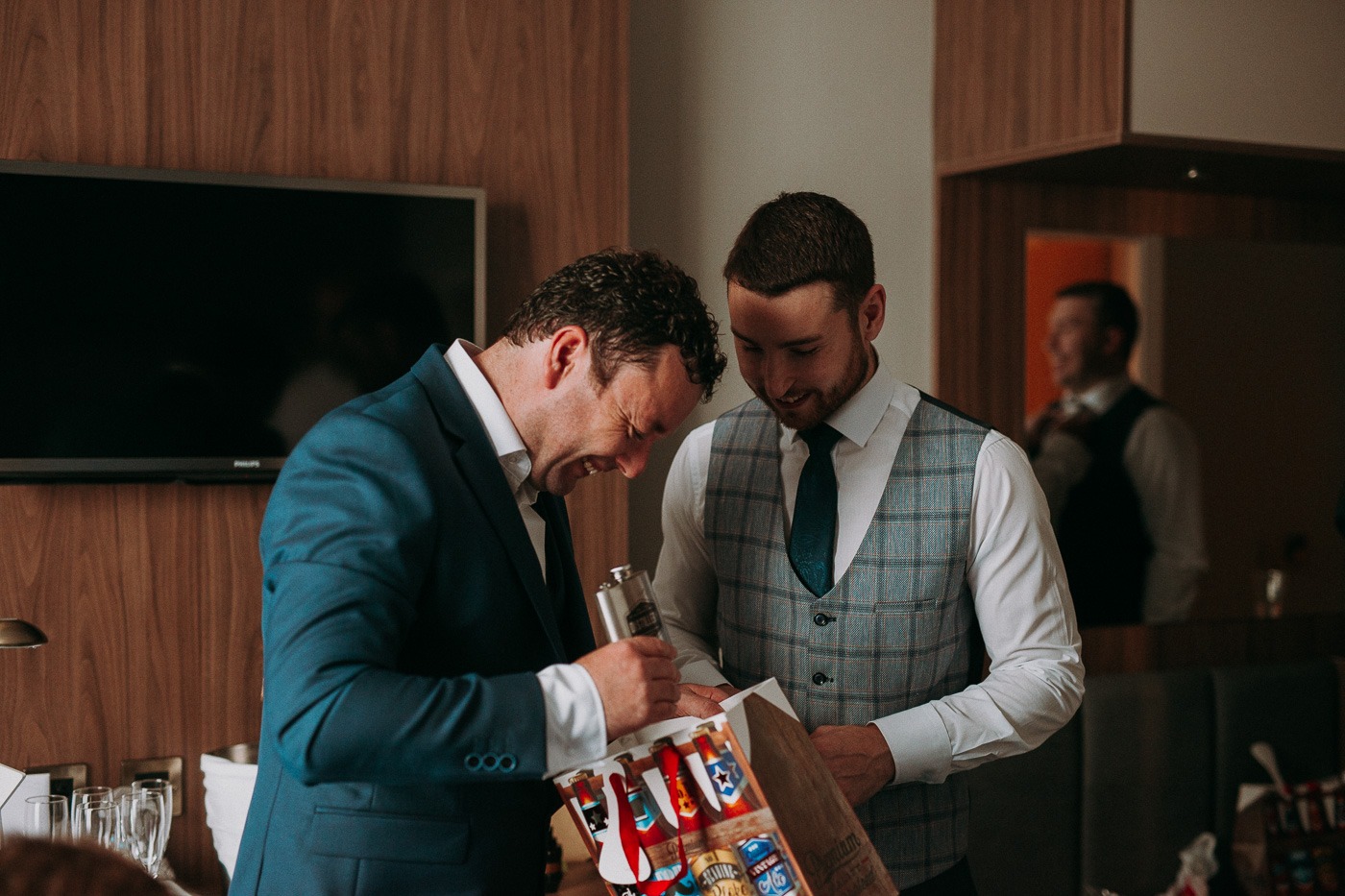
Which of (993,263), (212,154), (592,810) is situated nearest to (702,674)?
(592,810)

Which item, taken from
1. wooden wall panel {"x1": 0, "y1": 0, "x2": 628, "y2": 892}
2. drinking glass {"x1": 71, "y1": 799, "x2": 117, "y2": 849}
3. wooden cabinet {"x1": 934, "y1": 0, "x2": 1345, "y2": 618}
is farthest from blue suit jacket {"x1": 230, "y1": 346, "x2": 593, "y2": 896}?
wooden cabinet {"x1": 934, "y1": 0, "x2": 1345, "y2": 618}

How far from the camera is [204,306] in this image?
2.11m

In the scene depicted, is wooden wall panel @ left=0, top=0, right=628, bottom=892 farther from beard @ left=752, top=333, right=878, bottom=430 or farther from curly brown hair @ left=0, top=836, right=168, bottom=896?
curly brown hair @ left=0, top=836, right=168, bottom=896

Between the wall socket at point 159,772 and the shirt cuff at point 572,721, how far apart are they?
1405mm

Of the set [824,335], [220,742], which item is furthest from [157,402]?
[824,335]

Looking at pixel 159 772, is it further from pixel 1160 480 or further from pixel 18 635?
pixel 1160 480

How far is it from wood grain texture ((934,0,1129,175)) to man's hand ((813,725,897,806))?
1.59 metres

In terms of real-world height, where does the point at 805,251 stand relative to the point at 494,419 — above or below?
above

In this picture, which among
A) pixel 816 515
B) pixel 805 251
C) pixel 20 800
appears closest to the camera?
pixel 805 251

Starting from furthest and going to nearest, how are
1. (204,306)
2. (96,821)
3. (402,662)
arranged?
1. (204,306)
2. (96,821)
3. (402,662)

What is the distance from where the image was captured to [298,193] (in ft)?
7.06

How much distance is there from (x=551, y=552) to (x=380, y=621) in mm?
345

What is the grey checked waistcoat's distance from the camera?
1.48 metres

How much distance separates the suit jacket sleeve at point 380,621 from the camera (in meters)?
0.94
